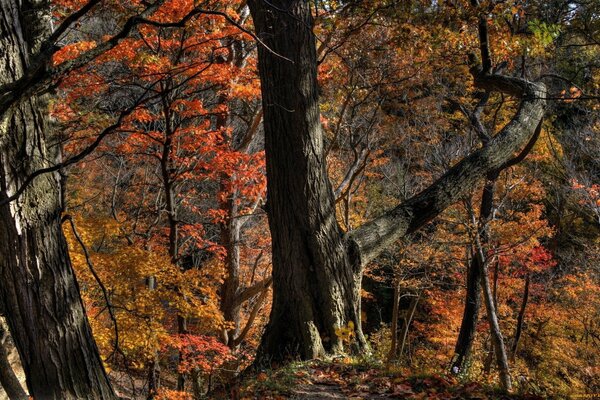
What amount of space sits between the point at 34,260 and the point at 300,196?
7.64 feet

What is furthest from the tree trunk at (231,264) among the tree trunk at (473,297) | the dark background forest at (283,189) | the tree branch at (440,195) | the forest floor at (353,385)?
the forest floor at (353,385)

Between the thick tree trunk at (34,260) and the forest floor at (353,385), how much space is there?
4.26 ft

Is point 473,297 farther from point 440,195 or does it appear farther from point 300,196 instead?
point 300,196

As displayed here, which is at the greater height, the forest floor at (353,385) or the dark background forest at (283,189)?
the dark background forest at (283,189)

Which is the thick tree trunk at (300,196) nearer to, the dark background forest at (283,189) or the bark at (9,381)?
the dark background forest at (283,189)

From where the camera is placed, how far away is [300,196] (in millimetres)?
4559

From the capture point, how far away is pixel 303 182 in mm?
4562

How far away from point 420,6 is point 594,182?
1282cm

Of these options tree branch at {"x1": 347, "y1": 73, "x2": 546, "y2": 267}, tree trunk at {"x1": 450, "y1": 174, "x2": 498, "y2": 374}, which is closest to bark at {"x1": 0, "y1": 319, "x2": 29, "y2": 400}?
tree branch at {"x1": 347, "y1": 73, "x2": 546, "y2": 267}

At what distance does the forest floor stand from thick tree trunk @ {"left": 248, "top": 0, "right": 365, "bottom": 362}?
0.45 meters

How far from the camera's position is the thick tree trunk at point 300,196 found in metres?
4.54

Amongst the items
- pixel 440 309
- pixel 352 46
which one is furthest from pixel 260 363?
pixel 440 309

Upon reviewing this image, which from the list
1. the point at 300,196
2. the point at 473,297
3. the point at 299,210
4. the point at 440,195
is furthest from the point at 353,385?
the point at 473,297

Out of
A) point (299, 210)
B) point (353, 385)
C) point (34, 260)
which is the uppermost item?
point (299, 210)
